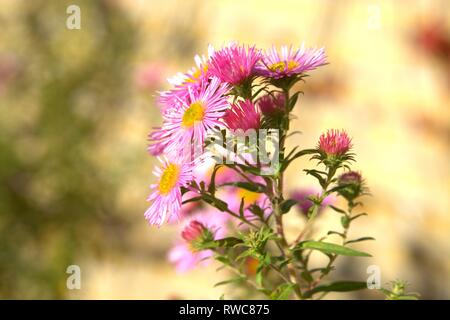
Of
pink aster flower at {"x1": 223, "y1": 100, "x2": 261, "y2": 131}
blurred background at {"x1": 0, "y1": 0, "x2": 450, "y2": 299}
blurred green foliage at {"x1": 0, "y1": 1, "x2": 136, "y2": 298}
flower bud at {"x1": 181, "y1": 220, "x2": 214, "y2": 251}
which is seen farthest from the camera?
blurred green foliage at {"x1": 0, "y1": 1, "x2": 136, "y2": 298}

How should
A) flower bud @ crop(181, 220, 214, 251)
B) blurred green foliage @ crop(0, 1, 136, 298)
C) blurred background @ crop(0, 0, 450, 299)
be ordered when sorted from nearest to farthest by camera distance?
flower bud @ crop(181, 220, 214, 251), blurred background @ crop(0, 0, 450, 299), blurred green foliage @ crop(0, 1, 136, 298)

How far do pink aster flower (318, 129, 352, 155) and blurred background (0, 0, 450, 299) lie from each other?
1.16m

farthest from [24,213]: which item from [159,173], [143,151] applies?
[159,173]

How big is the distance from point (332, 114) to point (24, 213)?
0.98m

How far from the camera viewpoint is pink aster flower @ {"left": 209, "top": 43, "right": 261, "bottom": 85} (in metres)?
0.63

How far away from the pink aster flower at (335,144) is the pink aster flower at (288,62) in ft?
0.22

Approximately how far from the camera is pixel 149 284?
7.19 feet

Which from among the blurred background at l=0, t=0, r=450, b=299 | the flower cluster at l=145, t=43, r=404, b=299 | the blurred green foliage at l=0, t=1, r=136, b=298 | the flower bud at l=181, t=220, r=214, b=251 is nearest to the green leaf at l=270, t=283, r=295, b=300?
the flower cluster at l=145, t=43, r=404, b=299

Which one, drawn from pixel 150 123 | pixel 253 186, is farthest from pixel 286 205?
pixel 150 123

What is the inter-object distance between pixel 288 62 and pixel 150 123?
59.1 inches

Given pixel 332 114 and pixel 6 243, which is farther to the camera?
pixel 332 114

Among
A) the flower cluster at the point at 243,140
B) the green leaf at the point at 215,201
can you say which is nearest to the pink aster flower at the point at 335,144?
the flower cluster at the point at 243,140

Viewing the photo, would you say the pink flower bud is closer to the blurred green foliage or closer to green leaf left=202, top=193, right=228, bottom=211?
green leaf left=202, top=193, right=228, bottom=211

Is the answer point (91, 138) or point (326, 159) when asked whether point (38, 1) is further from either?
point (326, 159)
